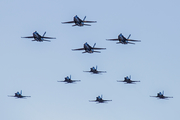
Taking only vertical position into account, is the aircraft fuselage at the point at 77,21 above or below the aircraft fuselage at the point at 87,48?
above

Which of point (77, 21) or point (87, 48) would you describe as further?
point (87, 48)

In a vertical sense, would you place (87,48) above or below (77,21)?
below

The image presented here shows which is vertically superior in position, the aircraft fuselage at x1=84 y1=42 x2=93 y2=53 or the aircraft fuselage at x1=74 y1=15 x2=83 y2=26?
the aircraft fuselage at x1=74 y1=15 x2=83 y2=26

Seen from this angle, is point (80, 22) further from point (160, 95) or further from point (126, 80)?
point (160, 95)

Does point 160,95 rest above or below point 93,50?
below

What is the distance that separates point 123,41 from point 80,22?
772 inches

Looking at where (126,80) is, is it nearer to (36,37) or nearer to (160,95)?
(160,95)

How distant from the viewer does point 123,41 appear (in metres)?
169

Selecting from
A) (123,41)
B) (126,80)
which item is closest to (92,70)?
(126,80)

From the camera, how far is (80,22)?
165 metres

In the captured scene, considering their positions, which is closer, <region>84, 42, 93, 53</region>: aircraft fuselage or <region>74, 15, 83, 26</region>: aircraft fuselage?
<region>74, 15, 83, 26</region>: aircraft fuselage

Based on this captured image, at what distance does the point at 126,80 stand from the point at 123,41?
109 feet

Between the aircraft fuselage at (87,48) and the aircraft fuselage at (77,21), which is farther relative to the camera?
the aircraft fuselage at (87,48)

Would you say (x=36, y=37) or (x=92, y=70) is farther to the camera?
(x=92, y=70)
